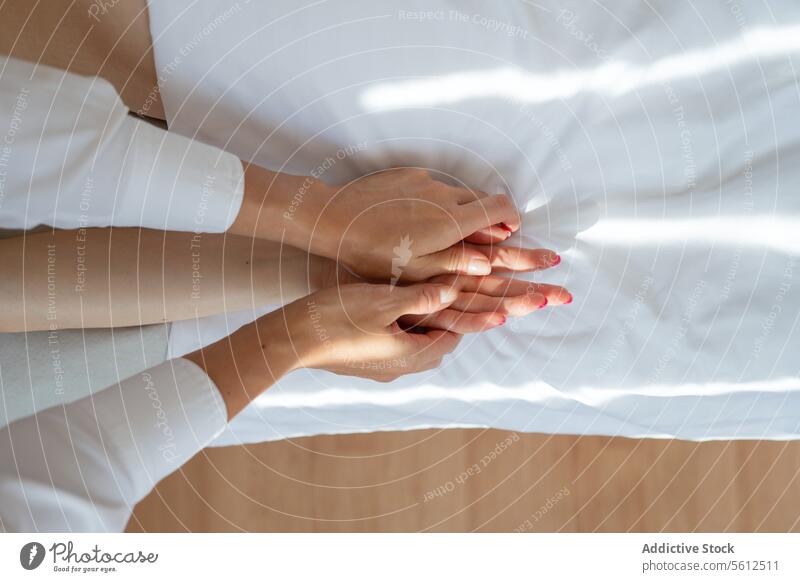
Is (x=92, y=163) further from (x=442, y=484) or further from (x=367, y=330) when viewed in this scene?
(x=442, y=484)

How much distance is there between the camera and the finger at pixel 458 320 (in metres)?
0.54

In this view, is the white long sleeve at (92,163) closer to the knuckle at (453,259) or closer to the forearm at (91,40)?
the forearm at (91,40)

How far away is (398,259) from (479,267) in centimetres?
7

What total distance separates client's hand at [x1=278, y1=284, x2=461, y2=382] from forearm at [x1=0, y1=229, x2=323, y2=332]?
0.15ft

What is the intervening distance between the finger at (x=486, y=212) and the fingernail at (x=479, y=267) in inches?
1.1

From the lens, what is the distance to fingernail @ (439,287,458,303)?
541 millimetres

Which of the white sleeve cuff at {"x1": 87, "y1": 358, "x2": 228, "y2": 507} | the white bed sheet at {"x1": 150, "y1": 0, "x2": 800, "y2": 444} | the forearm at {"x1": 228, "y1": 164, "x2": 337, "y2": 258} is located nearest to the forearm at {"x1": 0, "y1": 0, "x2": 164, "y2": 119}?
the white bed sheet at {"x1": 150, "y1": 0, "x2": 800, "y2": 444}

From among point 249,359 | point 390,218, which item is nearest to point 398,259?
point 390,218

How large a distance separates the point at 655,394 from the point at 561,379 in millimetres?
73

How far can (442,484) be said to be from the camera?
0.79 metres

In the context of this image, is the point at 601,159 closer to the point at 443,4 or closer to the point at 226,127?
the point at 443,4

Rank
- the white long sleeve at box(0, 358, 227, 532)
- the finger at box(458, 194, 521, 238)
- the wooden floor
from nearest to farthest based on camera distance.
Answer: the white long sleeve at box(0, 358, 227, 532)
the finger at box(458, 194, 521, 238)
the wooden floor

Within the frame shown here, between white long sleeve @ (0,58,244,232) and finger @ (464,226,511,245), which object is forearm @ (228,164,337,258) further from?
finger @ (464,226,511,245)
